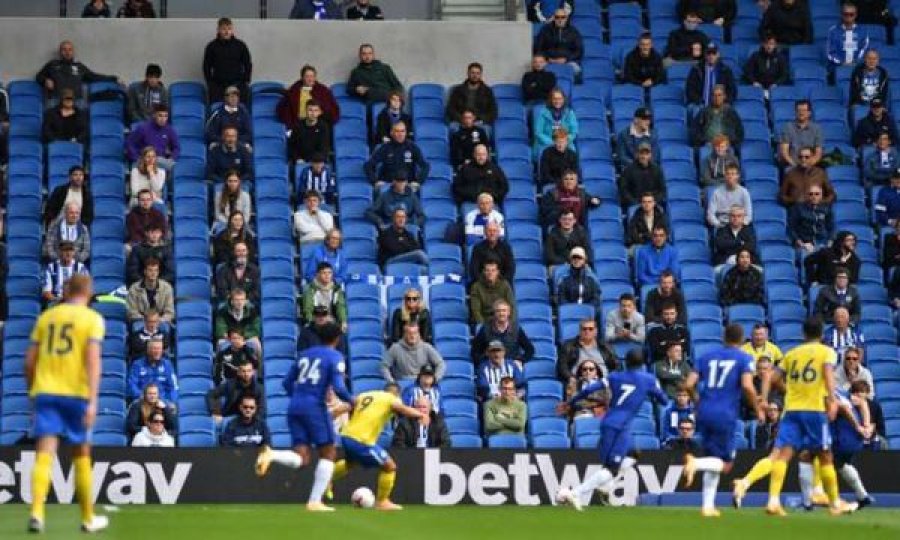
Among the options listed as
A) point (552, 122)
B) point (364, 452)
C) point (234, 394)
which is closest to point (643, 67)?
point (552, 122)

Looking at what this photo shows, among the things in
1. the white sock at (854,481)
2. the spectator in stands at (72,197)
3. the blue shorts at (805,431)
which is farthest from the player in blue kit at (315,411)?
the spectator in stands at (72,197)

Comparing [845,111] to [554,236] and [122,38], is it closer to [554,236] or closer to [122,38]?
[554,236]

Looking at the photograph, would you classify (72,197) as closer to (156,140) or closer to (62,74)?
(156,140)

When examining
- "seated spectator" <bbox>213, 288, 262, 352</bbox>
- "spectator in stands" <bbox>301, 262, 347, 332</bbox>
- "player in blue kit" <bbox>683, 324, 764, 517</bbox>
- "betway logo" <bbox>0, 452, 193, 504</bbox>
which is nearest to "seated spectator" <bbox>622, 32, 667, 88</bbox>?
"spectator in stands" <bbox>301, 262, 347, 332</bbox>

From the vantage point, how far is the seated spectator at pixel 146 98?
104ft

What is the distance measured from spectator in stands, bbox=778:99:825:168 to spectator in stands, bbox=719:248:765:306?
8.31 ft

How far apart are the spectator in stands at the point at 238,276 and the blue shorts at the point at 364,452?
21.4 ft

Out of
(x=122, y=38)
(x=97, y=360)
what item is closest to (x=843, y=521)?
(x=97, y=360)

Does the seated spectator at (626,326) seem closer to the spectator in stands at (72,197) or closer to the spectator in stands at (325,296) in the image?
the spectator in stands at (325,296)

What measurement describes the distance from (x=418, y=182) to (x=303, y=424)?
956cm

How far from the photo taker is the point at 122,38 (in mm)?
32594

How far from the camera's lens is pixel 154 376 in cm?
2777

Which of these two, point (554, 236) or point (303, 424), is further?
point (554, 236)

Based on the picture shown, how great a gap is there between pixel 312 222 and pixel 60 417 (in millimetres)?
13060
